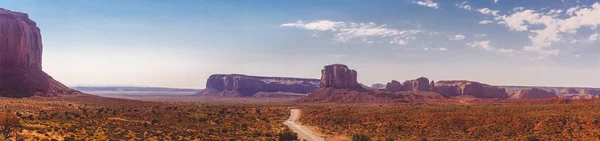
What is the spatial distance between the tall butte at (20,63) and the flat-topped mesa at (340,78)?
101047 millimetres

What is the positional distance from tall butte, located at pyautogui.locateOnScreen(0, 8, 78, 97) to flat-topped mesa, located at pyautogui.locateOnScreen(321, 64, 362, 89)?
101047 mm

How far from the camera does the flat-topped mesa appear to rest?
16445 cm

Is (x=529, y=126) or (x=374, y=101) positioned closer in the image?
(x=529, y=126)

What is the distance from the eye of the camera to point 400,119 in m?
56.3

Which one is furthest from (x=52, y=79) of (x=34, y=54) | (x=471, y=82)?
(x=471, y=82)

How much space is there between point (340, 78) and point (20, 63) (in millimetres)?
114504

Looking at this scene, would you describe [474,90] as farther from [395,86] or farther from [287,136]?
[287,136]

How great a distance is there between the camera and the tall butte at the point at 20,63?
84.4 m

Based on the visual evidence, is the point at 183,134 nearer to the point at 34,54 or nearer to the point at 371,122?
the point at 371,122

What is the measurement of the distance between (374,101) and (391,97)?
8.46 metres

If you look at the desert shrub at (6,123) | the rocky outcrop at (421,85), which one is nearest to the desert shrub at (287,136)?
the desert shrub at (6,123)

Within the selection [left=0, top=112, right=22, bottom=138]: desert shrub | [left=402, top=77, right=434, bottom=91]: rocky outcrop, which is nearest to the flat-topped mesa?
[left=402, top=77, right=434, bottom=91]: rocky outcrop

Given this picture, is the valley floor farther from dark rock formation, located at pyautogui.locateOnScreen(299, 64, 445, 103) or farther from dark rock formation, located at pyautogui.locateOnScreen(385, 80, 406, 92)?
dark rock formation, located at pyautogui.locateOnScreen(385, 80, 406, 92)

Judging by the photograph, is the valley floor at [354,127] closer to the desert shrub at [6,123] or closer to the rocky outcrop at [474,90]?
the desert shrub at [6,123]
